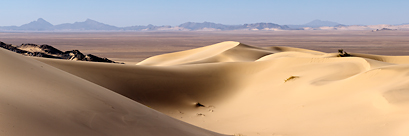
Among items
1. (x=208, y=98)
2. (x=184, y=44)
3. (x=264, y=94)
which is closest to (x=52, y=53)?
(x=208, y=98)

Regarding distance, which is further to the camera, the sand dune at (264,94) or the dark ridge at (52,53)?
the dark ridge at (52,53)

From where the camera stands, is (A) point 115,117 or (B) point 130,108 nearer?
(A) point 115,117

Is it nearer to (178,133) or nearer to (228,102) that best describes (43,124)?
(178,133)

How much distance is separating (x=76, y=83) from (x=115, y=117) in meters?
1.44

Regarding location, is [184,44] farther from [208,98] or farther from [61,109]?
[61,109]

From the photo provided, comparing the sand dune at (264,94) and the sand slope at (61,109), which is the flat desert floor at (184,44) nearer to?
the sand dune at (264,94)

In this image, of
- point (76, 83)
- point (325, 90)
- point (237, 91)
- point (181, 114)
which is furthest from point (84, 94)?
point (237, 91)

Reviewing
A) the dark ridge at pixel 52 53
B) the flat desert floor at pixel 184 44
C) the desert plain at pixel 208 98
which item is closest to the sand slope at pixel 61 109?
the desert plain at pixel 208 98

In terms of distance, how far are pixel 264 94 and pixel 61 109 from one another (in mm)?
7714

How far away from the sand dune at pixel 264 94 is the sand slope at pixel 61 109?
50 mm

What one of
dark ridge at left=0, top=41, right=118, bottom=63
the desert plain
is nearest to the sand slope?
the desert plain

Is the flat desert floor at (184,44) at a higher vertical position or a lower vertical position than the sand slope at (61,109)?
lower

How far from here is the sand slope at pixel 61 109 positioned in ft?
12.9

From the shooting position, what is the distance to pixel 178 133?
18.4 ft
